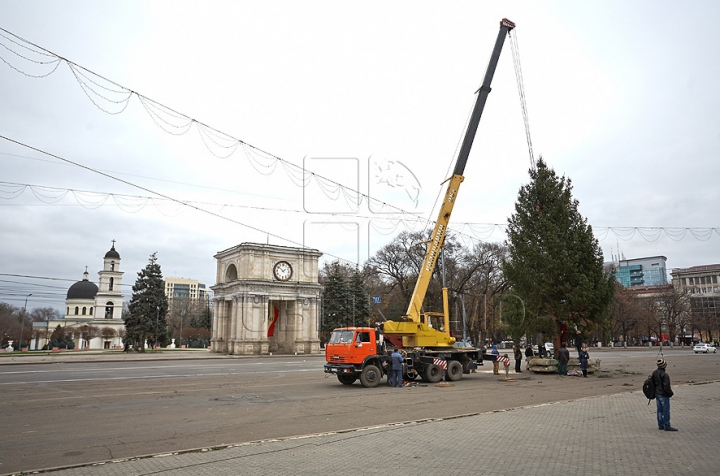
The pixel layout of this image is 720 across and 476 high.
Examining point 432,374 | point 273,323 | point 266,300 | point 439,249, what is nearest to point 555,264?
point 439,249

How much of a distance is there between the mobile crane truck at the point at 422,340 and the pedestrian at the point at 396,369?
0.39 metres

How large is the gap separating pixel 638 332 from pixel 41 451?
113 m

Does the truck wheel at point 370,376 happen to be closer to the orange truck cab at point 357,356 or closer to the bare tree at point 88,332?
the orange truck cab at point 357,356

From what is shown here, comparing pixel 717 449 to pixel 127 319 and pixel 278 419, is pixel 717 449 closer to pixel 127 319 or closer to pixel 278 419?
pixel 278 419

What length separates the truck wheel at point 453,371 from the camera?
76.8 feet

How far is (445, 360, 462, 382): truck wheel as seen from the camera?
23.4 metres

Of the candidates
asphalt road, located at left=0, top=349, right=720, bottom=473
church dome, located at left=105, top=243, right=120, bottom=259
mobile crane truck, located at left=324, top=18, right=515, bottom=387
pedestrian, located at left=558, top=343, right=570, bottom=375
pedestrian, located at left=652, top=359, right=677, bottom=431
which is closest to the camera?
asphalt road, located at left=0, top=349, right=720, bottom=473

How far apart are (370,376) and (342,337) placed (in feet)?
6.74

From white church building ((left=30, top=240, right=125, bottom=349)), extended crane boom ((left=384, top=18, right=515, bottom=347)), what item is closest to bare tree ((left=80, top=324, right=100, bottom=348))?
white church building ((left=30, top=240, right=125, bottom=349))

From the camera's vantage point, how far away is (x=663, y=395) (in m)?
10.2

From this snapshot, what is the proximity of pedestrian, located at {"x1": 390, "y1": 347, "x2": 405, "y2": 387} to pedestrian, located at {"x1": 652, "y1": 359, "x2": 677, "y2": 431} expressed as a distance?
11.4 m

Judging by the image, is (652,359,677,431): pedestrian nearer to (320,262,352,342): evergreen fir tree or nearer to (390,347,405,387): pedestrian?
(390,347,405,387): pedestrian

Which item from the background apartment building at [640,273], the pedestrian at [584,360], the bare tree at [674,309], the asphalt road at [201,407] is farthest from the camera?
the background apartment building at [640,273]

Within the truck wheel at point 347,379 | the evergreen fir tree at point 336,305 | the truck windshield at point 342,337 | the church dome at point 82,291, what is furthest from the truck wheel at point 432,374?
the church dome at point 82,291
